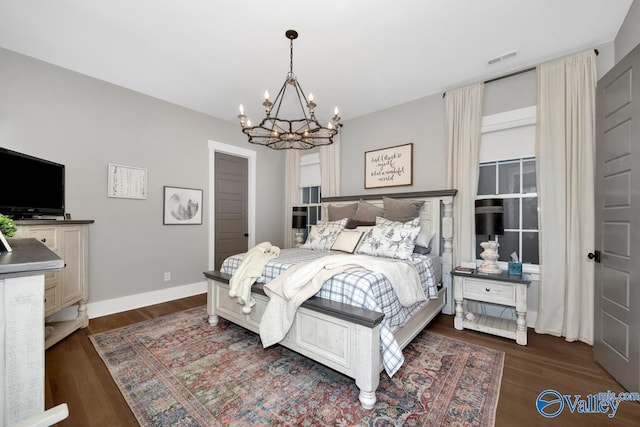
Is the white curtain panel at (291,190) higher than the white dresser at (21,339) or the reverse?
higher

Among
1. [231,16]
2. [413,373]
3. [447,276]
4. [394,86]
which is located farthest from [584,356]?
[231,16]

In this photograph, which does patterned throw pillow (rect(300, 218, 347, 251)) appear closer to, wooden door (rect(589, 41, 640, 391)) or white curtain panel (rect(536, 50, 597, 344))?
white curtain panel (rect(536, 50, 597, 344))

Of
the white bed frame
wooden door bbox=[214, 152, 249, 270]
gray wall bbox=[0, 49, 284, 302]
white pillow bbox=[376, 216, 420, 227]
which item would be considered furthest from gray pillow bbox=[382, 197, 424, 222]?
gray wall bbox=[0, 49, 284, 302]

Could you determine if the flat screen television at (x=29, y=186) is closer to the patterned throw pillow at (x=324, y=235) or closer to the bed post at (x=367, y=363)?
the patterned throw pillow at (x=324, y=235)

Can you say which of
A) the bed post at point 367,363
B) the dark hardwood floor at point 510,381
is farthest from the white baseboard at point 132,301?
the bed post at point 367,363

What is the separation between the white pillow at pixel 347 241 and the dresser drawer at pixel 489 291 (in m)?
1.17

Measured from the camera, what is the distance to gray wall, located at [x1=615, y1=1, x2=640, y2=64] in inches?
81.7

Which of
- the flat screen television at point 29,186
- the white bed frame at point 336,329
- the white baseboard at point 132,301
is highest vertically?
the flat screen television at point 29,186

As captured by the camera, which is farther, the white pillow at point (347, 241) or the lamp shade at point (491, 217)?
the white pillow at point (347, 241)

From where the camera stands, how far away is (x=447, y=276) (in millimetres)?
3232

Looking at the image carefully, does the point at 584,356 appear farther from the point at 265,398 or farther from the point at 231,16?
the point at 231,16

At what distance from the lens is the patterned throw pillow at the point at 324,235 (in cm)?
343

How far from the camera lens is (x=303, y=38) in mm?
2475

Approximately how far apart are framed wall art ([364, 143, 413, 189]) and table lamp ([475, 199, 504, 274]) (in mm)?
1105
